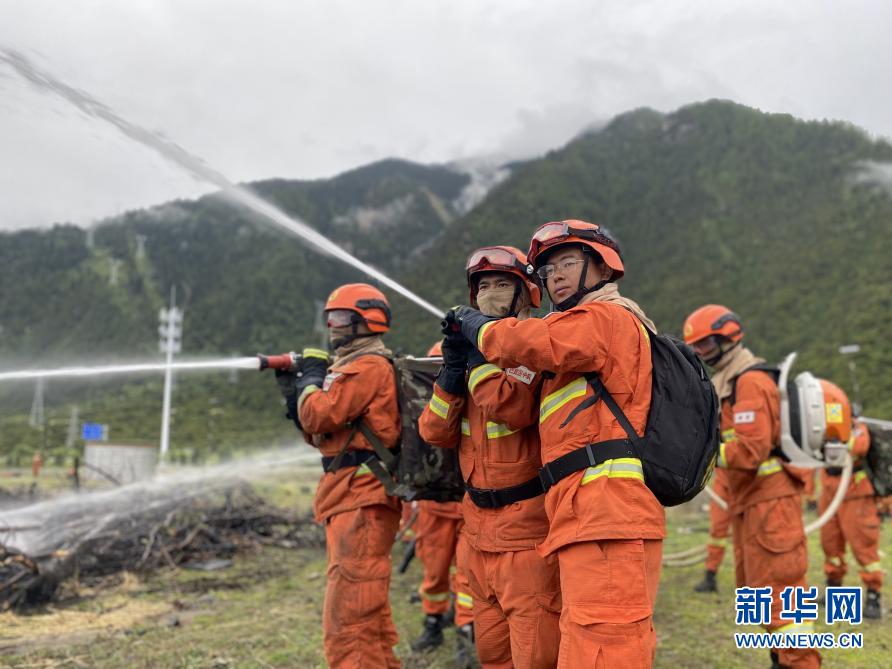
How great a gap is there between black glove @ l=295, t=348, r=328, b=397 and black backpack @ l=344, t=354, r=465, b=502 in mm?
430

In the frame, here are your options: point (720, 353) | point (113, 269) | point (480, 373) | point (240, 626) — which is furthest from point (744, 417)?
point (113, 269)

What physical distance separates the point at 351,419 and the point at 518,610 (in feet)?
6.10

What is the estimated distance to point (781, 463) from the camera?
510 cm

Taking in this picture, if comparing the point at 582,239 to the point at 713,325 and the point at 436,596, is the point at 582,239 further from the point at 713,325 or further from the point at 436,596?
the point at 436,596

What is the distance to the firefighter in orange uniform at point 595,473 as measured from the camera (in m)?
2.44

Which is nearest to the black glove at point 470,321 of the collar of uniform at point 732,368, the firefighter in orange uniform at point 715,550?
the collar of uniform at point 732,368

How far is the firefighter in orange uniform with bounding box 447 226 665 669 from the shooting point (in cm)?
244

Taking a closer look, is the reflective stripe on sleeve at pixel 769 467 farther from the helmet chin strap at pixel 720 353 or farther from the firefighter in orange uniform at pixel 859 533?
the firefighter in orange uniform at pixel 859 533

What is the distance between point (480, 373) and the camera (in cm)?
322

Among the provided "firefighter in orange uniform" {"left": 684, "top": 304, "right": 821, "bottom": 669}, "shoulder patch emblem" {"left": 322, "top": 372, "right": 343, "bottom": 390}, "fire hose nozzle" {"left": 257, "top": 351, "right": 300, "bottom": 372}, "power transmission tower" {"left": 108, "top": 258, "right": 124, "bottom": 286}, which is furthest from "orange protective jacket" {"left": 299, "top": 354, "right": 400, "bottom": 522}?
"power transmission tower" {"left": 108, "top": 258, "right": 124, "bottom": 286}

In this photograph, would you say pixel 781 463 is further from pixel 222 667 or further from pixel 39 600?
pixel 39 600

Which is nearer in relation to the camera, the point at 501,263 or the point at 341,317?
the point at 501,263

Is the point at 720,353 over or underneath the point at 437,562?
over

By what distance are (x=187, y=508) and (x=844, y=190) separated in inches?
2445
